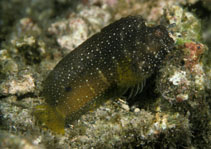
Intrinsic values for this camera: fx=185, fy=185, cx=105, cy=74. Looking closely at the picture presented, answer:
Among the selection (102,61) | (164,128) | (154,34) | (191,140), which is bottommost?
(191,140)

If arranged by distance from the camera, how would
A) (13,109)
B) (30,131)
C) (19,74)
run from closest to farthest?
(30,131) < (13,109) < (19,74)

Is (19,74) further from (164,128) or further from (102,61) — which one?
(164,128)

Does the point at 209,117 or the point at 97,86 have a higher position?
the point at 97,86

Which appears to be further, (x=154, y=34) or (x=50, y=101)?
(x=50, y=101)

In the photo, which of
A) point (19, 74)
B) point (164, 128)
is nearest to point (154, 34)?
point (164, 128)

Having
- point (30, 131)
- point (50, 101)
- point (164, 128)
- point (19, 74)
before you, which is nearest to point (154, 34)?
point (164, 128)

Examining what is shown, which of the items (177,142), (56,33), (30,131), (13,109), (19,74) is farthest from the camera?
(56,33)
